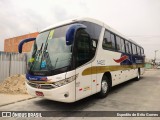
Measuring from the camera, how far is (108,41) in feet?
26.4

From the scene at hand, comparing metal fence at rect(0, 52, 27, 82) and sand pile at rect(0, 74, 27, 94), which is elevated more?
metal fence at rect(0, 52, 27, 82)

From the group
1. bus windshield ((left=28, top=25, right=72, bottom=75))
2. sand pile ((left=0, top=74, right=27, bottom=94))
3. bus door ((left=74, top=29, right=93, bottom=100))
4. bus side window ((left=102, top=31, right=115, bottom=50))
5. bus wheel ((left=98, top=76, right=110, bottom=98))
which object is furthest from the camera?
sand pile ((left=0, top=74, right=27, bottom=94))

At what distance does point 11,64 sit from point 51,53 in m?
6.98

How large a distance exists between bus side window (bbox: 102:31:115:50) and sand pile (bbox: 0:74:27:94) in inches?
194

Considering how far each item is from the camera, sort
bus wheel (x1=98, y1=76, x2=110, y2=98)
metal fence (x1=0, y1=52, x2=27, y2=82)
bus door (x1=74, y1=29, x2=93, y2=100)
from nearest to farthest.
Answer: bus door (x1=74, y1=29, x2=93, y2=100) → bus wheel (x1=98, y1=76, x2=110, y2=98) → metal fence (x1=0, y1=52, x2=27, y2=82)

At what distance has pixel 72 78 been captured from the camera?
17.3ft

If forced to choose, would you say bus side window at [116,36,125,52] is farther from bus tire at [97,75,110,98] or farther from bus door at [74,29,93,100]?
bus door at [74,29,93,100]

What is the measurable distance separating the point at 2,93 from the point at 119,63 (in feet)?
21.8

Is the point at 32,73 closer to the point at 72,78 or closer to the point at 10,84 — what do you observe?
the point at 72,78

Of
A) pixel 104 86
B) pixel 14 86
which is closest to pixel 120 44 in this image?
pixel 104 86

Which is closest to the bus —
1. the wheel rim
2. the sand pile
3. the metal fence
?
the wheel rim

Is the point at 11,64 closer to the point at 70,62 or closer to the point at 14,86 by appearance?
the point at 14,86

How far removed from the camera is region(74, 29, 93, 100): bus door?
5.53m

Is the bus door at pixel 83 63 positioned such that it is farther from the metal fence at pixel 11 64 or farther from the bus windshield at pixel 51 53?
the metal fence at pixel 11 64
